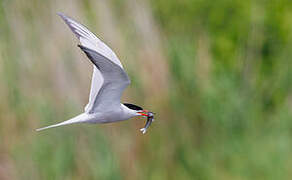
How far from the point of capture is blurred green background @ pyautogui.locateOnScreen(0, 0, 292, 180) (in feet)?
18.3

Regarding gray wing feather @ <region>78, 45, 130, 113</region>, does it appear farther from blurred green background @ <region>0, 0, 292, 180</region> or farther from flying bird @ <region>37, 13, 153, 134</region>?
blurred green background @ <region>0, 0, 292, 180</region>

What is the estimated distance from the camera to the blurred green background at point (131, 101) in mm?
5586

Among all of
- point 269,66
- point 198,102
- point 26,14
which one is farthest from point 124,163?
point 269,66

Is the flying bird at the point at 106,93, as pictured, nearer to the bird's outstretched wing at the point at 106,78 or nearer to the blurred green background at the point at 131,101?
the bird's outstretched wing at the point at 106,78

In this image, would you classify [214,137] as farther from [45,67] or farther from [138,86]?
[45,67]

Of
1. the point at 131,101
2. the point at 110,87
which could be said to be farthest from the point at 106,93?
the point at 131,101

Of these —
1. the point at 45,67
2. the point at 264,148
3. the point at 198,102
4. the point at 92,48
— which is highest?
the point at 92,48

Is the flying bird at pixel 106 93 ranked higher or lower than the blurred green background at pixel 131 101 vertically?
higher

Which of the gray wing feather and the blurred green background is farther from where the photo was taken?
the blurred green background

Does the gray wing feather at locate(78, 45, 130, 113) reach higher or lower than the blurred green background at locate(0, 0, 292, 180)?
higher

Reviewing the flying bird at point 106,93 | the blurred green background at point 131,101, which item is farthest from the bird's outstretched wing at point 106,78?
the blurred green background at point 131,101

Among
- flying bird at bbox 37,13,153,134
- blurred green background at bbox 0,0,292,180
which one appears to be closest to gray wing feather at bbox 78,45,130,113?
flying bird at bbox 37,13,153,134

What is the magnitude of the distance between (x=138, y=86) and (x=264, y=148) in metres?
1.26

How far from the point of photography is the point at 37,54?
226 inches
